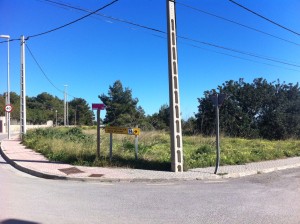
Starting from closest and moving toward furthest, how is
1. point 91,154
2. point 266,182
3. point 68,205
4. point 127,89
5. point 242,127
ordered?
point 68,205 → point 266,182 → point 91,154 → point 242,127 → point 127,89

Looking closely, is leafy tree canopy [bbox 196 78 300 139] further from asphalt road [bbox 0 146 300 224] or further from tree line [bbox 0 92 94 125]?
tree line [bbox 0 92 94 125]

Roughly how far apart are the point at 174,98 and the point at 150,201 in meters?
5.38

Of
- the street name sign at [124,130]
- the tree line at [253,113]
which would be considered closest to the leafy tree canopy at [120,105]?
the tree line at [253,113]

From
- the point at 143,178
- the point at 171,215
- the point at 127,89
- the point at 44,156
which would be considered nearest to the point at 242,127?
the point at 44,156

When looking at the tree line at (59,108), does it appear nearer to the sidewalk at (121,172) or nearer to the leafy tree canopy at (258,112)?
the leafy tree canopy at (258,112)

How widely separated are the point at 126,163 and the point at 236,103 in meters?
34.0

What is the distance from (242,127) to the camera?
142ft

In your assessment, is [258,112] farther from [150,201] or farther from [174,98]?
[150,201]

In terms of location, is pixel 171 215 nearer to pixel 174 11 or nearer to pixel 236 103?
pixel 174 11

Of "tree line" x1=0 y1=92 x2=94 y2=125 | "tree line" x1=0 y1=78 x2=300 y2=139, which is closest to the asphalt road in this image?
"tree line" x1=0 y1=78 x2=300 y2=139

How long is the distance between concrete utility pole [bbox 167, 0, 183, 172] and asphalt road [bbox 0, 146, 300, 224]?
1.72 meters

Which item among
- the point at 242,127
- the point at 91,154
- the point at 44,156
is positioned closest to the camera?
the point at 91,154

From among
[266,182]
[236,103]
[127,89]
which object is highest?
[127,89]

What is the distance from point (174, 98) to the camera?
1295cm
